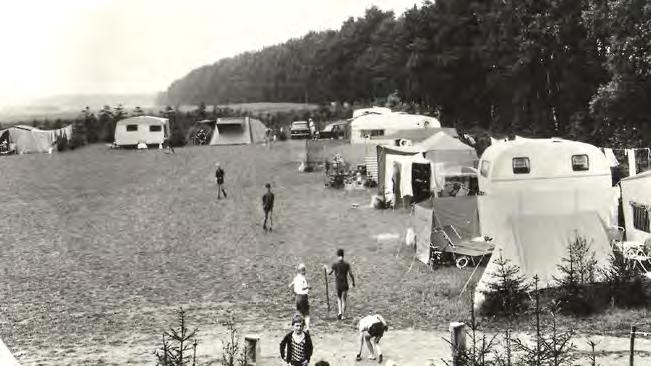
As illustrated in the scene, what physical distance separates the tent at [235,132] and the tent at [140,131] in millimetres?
3401

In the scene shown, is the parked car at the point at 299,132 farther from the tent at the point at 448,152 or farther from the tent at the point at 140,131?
the tent at the point at 448,152

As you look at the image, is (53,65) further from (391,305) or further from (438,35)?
(438,35)

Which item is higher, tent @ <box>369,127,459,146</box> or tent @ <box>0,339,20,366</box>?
tent @ <box>369,127,459,146</box>

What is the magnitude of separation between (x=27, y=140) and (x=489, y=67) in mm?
29143

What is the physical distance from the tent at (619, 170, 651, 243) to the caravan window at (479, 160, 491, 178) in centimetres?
320

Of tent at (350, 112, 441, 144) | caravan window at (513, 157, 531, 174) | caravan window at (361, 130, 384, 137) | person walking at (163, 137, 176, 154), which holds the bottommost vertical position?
caravan window at (513, 157, 531, 174)

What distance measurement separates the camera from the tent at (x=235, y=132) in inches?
1924

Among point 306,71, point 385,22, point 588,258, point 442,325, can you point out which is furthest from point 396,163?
point 306,71

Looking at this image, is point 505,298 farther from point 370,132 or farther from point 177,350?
point 370,132

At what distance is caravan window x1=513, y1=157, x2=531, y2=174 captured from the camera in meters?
17.8

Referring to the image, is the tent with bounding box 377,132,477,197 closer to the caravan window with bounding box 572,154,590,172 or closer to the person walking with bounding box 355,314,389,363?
the caravan window with bounding box 572,154,590,172

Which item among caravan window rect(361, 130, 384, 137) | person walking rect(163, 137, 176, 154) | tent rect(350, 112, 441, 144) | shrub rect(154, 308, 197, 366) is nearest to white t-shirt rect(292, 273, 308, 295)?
shrub rect(154, 308, 197, 366)

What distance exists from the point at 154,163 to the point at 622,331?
1166 inches

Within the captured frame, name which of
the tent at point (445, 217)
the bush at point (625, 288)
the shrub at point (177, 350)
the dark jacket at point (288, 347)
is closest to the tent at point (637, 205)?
the bush at point (625, 288)
